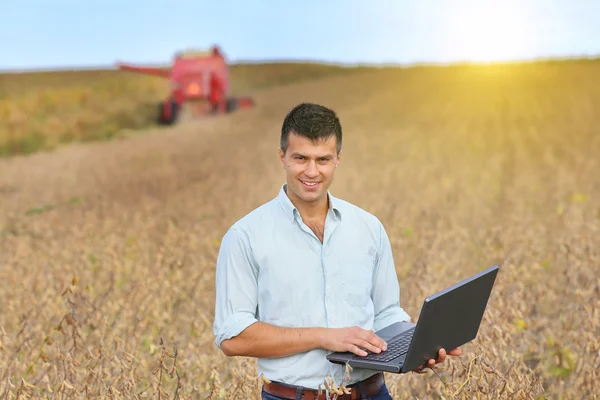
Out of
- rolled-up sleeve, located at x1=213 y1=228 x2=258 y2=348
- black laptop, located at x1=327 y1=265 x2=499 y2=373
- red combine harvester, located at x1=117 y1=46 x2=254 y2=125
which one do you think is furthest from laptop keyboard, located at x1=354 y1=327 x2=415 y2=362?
red combine harvester, located at x1=117 y1=46 x2=254 y2=125

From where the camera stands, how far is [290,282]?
301cm

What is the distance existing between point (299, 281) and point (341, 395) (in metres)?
0.44

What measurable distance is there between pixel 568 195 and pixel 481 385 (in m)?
10.1

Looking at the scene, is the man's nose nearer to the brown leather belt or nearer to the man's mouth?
the man's mouth

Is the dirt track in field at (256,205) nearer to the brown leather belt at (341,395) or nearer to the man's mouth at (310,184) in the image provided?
the brown leather belt at (341,395)

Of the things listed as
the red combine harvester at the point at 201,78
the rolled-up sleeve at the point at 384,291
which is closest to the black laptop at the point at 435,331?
the rolled-up sleeve at the point at 384,291

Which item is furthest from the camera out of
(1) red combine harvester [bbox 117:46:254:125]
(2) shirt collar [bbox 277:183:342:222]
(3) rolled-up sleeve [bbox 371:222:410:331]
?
(1) red combine harvester [bbox 117:46:254:125]

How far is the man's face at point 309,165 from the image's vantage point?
3018mm

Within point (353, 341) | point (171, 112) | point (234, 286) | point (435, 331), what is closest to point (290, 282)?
point (234, 286)

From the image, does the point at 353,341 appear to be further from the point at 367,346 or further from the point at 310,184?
the point at 310,184

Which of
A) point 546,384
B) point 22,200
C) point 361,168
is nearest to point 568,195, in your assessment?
point 361,168

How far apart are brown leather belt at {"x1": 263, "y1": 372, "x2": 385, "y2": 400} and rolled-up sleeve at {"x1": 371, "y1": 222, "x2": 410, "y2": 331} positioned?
0.72ft

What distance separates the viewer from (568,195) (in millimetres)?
12711

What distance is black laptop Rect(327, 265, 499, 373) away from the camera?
107 inches
